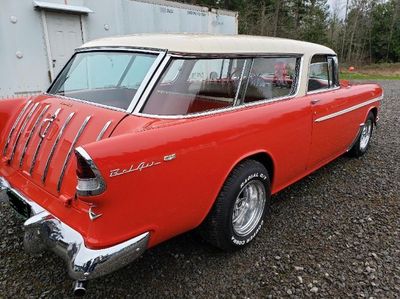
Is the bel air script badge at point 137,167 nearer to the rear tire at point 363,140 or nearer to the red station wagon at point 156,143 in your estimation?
the red station wagon at point 156,143

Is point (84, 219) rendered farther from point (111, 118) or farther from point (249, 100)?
point (249, 100)

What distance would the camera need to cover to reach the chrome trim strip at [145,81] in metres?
2.27

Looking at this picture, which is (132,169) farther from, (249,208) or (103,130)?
(249,208)

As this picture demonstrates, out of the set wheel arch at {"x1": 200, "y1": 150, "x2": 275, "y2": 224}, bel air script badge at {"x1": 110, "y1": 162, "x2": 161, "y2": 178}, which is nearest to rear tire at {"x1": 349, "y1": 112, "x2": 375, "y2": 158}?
wheel arch at {"x1": 200, "y1": 150, "x2": 275, "y2": 224}

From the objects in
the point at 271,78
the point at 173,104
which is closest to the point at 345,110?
the point at 271,78

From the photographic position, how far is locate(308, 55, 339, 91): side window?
3.61 meters

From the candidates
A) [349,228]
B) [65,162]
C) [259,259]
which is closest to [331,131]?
[349,228]

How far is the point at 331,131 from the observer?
12.2ft

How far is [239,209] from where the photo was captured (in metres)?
2.83

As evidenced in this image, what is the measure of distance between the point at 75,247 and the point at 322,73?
10.5ft

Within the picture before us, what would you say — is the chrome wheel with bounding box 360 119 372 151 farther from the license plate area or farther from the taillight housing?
the license plate area

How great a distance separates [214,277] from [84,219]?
1.04 meters

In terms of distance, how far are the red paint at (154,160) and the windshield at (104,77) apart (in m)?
0.17

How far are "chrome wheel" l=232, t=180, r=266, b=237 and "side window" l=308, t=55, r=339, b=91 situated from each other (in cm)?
132
